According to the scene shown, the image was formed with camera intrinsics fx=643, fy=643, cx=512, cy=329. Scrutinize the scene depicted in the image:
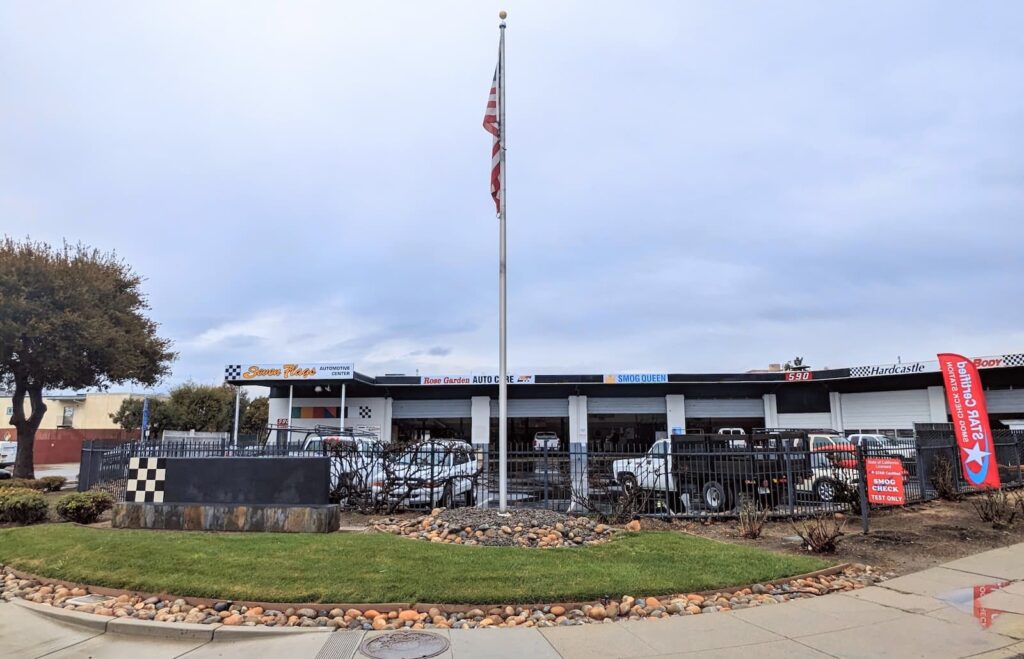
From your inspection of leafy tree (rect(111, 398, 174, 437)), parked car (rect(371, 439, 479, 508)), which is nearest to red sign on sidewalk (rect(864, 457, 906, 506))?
parked car (rect(371, 439, 479, 508))

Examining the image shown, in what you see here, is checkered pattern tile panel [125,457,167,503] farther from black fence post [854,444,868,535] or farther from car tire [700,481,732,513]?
black fence post [854,444,868,535]

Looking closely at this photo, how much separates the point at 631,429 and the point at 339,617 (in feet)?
129

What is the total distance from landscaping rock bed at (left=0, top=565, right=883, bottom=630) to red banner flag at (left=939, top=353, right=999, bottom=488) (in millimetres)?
8978

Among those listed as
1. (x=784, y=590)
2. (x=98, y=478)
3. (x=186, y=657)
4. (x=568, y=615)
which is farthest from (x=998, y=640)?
(x=98, y=478)

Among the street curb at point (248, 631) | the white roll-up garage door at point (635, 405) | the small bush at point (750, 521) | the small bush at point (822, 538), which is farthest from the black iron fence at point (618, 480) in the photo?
the white roll-up garage door at point (635, 405)

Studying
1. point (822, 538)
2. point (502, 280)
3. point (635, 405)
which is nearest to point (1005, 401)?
point (635, 405)

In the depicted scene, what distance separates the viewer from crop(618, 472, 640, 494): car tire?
39.9ft

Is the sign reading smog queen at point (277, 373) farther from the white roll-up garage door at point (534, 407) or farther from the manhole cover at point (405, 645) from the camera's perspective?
the manhole cover at point (405, 645)

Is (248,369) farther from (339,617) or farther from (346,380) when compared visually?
(339,617)

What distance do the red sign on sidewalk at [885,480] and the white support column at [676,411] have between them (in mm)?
30426

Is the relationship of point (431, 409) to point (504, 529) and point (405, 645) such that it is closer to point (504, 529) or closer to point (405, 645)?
point (504, 529)

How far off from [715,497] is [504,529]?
6.00m

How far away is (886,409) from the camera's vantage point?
38000 millimetres

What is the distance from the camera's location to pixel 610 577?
7.45m
